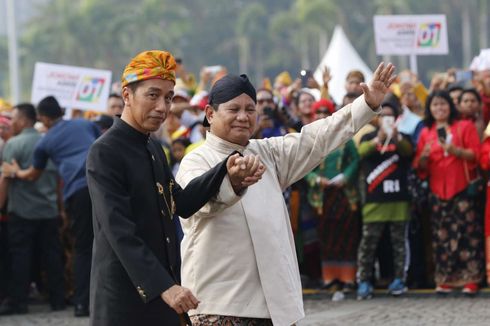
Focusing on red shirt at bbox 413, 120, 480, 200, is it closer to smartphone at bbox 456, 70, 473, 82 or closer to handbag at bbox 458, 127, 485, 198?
handbag at bbox 458, 127, 485, 198

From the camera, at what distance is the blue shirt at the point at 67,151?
10.8 m

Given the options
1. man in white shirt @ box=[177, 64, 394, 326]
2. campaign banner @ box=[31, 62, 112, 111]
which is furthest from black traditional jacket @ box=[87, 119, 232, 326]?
campaign banner @ box=[31, 62, 112, 111]

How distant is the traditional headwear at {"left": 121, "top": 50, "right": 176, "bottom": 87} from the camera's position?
→ 4.99 metres

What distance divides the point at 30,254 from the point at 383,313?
3.50 meters

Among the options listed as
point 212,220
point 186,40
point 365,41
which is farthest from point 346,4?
point 212,220

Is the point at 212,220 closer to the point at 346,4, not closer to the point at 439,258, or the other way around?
the point at 439,258

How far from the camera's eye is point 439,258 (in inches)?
433

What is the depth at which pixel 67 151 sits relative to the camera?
427 inches

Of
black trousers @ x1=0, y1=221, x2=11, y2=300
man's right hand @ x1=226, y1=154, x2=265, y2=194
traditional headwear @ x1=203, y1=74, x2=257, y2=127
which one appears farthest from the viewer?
black trousers @ x1=0, y1=221, x2=11, y2=300

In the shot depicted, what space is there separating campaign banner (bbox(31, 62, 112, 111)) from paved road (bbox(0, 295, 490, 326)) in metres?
2.73

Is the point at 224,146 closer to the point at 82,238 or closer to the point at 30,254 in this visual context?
the point at 82,238

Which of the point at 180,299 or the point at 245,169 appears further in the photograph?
the point at 245,169

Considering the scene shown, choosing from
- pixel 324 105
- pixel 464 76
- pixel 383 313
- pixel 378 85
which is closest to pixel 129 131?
pixel 378 85

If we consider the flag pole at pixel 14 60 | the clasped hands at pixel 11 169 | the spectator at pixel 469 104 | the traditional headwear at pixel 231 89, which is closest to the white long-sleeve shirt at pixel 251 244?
the traditional headwear at pixel 231 89
